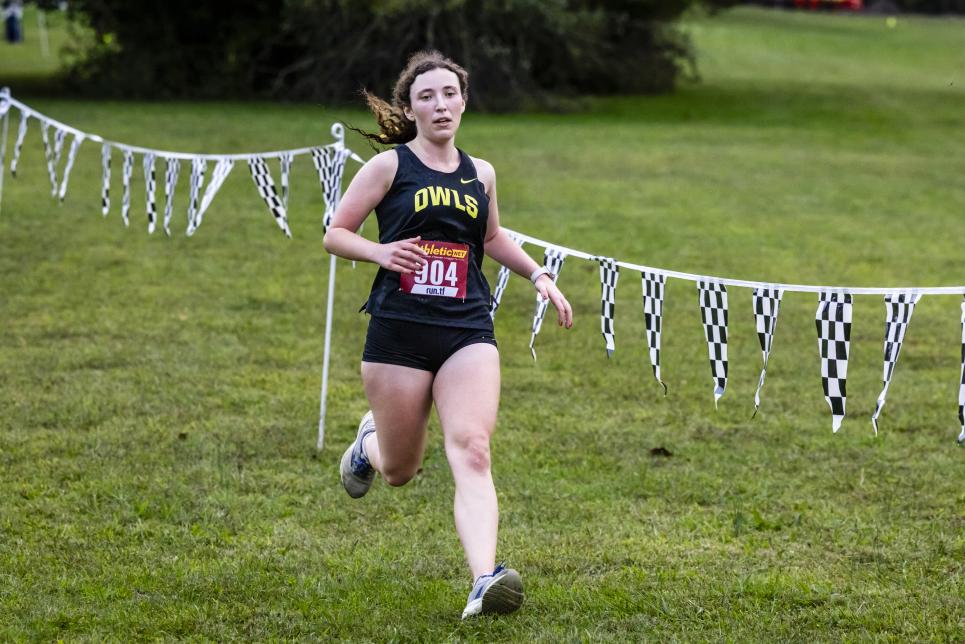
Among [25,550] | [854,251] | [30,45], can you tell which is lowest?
[25,550]

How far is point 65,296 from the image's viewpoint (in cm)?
1162

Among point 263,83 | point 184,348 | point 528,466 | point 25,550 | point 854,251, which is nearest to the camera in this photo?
point 25,550

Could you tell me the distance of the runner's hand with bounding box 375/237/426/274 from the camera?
5012 millimetres

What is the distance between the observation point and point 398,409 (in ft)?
17.5

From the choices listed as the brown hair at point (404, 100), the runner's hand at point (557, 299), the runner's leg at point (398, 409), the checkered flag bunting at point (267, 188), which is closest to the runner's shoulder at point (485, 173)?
the brown hair at point (404, 100)

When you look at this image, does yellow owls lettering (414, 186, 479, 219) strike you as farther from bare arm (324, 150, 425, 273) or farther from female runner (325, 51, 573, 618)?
bare arm (324, 150, 425, 273)

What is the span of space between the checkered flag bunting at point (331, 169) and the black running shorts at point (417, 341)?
6.52 ft

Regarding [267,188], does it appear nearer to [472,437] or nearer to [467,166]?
[467,166]

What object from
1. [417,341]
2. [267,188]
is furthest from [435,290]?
[267,188]

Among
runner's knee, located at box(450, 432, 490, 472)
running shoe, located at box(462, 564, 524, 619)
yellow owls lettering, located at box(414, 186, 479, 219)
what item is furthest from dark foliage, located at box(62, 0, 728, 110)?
running shoe, located at box(462, 564, 524, 619)

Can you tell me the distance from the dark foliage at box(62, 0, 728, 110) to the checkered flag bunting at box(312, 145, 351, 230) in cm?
1923

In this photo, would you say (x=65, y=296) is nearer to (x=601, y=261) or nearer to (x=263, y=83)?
(x=601, y=261)

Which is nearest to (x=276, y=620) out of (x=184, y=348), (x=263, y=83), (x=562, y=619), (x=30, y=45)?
(x=562, y=619)

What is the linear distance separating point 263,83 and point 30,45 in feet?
69.0
